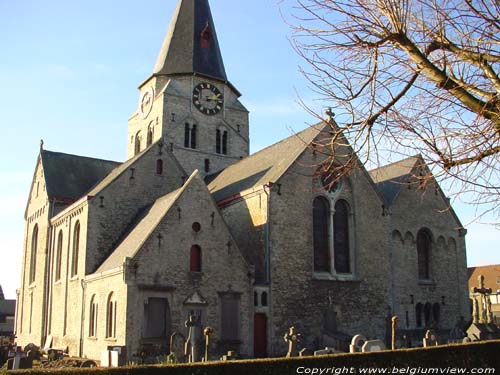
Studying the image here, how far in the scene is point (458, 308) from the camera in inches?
1339

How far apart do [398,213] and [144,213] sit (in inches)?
552

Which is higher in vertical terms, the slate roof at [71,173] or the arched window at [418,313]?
the slate roof at [71,173]

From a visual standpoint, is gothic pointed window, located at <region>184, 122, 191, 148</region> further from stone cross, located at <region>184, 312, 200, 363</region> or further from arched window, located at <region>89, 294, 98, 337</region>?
stone cross, located at <region>184, 312, 200, 363</region>

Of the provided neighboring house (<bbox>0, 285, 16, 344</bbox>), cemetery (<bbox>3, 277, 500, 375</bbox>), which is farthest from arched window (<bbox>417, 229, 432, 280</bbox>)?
neighboring house (<bbox>0, 285, 16, 344</bbox>)

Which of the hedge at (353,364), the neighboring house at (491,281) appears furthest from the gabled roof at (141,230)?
the neighboring house at (491,281)

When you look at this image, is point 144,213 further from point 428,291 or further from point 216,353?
point 428,291

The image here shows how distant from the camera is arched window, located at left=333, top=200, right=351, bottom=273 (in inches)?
1142

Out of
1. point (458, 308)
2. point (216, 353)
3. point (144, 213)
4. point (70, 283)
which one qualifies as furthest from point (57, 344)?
point (458, 308)

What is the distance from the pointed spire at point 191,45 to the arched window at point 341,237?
53.5ft

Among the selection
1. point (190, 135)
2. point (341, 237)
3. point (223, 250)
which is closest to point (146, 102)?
point (190, 135)

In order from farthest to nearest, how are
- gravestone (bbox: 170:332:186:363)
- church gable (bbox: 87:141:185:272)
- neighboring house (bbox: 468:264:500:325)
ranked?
neighboring house (bbox: 468:264:500:325) < church gable (bbox: 87:141:185:272) < gravestone (bbox: 170:332:186:363)

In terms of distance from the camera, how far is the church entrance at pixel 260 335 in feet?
83.0

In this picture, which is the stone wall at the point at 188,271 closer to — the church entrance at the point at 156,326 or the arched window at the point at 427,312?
the church entrance at the point at 156,326

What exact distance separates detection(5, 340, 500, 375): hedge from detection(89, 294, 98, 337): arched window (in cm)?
1376
